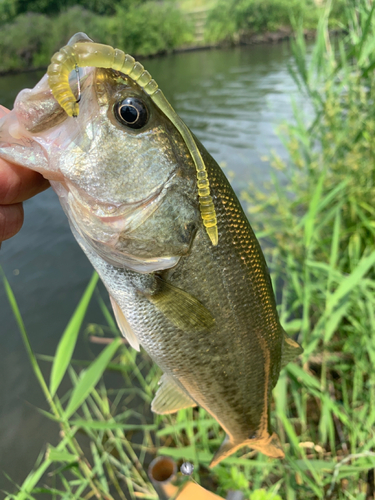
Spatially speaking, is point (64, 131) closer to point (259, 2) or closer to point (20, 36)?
point (20, 36)

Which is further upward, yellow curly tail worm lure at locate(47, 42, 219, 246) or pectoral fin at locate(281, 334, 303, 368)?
yellow curly tail worm lure at locate(47, 42, 219, 246)

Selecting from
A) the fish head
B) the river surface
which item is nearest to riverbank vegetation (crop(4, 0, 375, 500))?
the river surface

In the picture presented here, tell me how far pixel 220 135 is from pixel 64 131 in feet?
35.8

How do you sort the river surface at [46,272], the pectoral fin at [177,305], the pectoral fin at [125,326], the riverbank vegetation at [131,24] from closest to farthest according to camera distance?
the pectoral fin at [177,305] < the pectoral fin at [125,326] < the river surface at [46,272] < the riverbank vegetation at [131,24]

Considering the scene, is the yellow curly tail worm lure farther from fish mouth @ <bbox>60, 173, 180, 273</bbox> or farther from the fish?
fish mouth @ <bbox>60, 173, 180, 273</bbox>

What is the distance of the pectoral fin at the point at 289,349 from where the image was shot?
4.87 ft

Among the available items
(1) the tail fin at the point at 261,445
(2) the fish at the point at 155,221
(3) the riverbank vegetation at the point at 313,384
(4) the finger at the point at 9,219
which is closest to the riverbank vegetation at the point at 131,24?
(3) the riverbank vegetation at the point at 313,384

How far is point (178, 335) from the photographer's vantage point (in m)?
1.24

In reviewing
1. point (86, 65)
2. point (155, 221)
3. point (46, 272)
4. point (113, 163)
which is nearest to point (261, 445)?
point (155, 221)

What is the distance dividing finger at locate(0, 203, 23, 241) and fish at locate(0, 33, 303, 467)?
260mm

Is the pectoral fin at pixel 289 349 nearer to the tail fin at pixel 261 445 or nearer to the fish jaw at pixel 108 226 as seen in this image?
the tail fin at pixel 261 445

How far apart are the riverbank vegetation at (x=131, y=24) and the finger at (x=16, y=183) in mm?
33195

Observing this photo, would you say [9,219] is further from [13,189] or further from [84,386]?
[84,386]

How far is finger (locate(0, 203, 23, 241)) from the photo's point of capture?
3.90 feet
